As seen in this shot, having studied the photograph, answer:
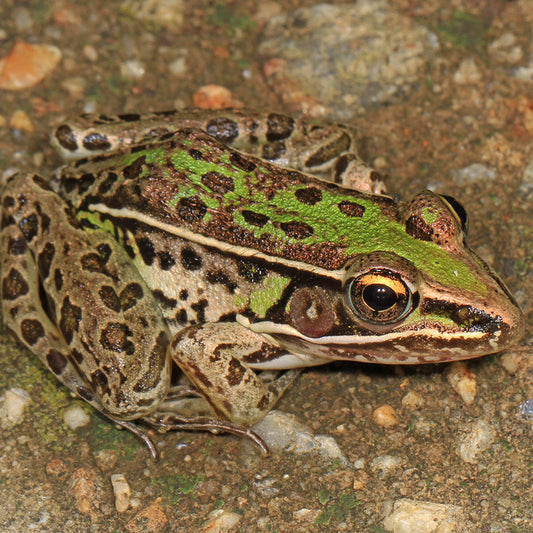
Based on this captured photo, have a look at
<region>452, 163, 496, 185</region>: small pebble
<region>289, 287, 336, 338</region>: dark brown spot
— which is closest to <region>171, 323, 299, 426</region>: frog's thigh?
<region>289, 287, 336, 338</region>: dark brown spot

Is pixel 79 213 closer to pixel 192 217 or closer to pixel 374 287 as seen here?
pixel 192 217

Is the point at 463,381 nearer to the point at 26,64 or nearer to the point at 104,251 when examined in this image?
the point at 104,251

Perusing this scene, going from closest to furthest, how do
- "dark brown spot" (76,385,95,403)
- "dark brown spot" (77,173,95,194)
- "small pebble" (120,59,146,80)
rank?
"dark brown spot" (76,385,95,403) < "dark brown spot" (77,173,95,194) < "small pebble" (120,59,146,80)

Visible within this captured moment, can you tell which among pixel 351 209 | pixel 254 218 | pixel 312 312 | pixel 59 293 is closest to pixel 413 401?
pixel 312 312

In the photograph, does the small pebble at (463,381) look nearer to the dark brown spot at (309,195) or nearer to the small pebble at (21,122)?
the dark brown spot at (309,195)

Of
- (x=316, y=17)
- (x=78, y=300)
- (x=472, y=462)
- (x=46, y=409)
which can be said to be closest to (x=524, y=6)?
(x=316, y=17)

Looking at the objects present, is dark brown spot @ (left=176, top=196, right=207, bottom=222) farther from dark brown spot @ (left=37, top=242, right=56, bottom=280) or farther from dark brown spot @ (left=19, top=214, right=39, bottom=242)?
dark brown spot @ (left=19, top=214, right=39, bottom=242)

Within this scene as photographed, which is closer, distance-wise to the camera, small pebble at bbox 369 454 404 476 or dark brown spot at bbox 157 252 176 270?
small pebble at bbox 369 454 404 476
